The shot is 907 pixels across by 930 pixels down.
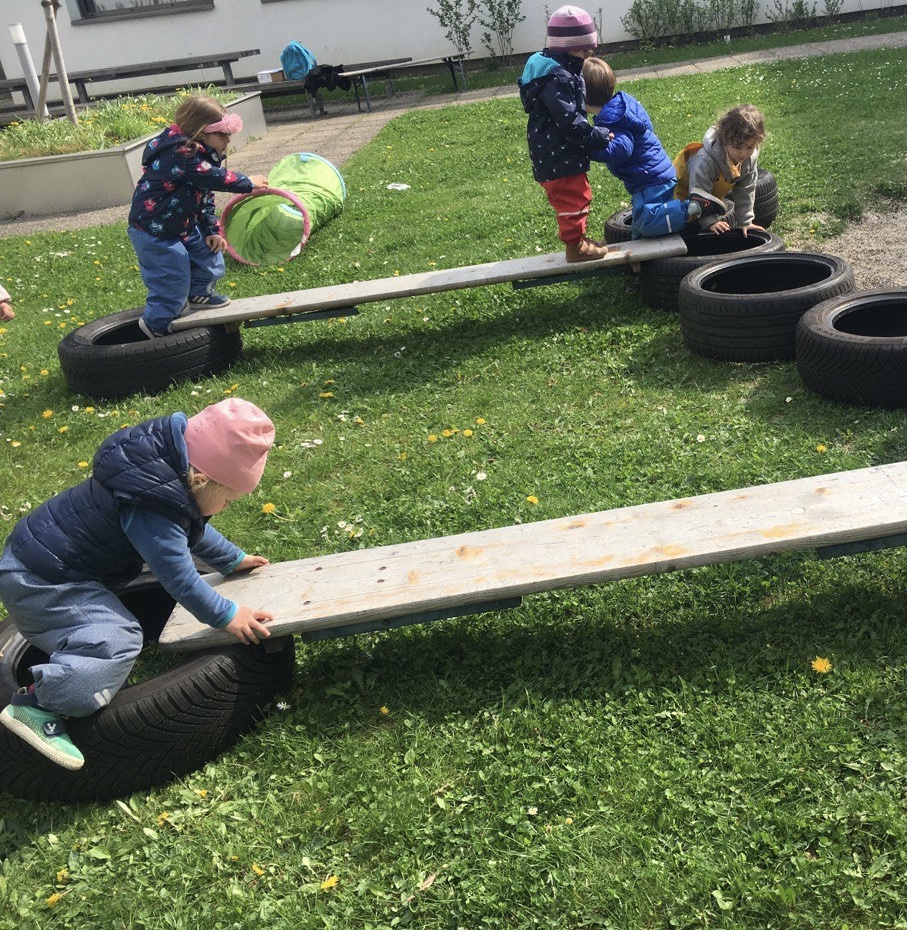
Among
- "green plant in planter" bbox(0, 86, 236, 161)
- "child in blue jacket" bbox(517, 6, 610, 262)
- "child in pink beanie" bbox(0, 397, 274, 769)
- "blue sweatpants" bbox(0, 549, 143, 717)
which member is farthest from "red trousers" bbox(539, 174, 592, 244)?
"green plant in planter" bbox(0, 86, 236, 161)

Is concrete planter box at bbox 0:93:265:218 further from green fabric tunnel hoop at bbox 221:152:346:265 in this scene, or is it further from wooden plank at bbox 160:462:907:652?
wooden plank at bbox 160:462:907:652

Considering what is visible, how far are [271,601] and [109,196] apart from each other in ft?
32.8

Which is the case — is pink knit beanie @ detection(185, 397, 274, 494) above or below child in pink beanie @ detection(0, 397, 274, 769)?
above

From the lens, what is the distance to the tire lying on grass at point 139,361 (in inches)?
232

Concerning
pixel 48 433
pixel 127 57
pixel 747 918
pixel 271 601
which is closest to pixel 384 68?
pixel 127 57

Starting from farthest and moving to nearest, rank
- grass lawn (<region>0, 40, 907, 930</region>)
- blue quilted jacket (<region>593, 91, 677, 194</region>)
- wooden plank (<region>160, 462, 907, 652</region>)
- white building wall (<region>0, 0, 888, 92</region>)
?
white building wall (<region>0, 0, 888, 92</region>), blue quilted jacket (<region>593, 91, 677, 194</region>), wooden plank (<region>160, 462, 907, 652</region>), grass lawn (<region>0, 40, 907, 930</region>)

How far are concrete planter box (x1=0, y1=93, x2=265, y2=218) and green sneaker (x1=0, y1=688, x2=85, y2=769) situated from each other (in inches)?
397

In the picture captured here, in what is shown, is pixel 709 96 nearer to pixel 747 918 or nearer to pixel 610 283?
pixel 610 283

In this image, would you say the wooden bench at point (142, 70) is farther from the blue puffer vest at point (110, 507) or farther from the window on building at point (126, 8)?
the blue puffer vest at point (110, 507)

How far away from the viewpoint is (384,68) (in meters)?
16.8

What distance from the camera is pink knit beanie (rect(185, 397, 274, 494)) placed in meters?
2.90

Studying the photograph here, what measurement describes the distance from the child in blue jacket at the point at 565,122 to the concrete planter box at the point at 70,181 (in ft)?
24.2

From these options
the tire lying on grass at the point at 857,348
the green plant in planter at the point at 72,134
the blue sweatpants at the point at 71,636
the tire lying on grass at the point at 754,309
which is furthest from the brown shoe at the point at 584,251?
the green plant in planter at the point at 72,134

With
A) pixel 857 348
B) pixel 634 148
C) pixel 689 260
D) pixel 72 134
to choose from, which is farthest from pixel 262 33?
pixel 857 348
